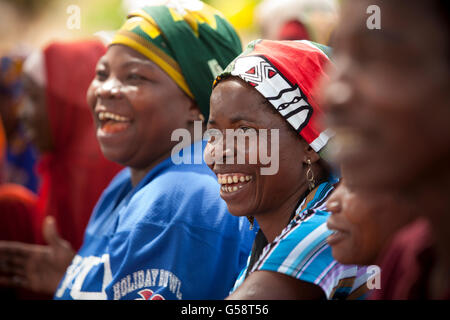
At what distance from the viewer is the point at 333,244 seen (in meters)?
1.77

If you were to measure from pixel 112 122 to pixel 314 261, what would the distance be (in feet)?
4.92

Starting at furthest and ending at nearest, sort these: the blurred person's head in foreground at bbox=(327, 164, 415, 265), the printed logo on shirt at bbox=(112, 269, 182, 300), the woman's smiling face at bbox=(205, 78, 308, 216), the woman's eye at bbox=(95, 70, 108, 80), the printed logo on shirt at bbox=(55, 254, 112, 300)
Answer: the woman's eye at bbox=(95, 70, 108, 80)
the printed logo on shirt at bbox=(55, 254, 112, 300)
the printed logo on shirt at bbox=(112, 269, 182, 300)
the woman's smiling face at bbox=(205, 78, 308, 216)
the blurred person's head in foreground at bbox=(327, 164, 415, 265)

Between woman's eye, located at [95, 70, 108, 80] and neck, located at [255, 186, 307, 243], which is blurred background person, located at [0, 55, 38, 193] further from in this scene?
neck, located at [255, 186, 307, 243]

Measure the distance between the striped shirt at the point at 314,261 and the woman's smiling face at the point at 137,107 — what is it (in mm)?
1122

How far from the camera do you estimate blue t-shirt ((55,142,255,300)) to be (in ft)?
8.30

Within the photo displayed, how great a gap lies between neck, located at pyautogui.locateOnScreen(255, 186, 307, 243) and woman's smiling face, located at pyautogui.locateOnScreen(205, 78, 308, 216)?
12 mm

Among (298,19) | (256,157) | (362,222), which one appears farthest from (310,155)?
(298,19)

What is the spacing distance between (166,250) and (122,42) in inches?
42.0

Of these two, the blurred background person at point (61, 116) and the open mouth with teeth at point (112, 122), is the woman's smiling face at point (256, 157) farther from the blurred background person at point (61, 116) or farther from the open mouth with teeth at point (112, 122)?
the blurred background person at point (61, 116)

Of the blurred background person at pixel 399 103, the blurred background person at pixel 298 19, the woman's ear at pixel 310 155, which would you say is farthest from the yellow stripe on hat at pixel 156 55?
the blurred background person at pixel 298 19

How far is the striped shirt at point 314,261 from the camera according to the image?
1902 mm

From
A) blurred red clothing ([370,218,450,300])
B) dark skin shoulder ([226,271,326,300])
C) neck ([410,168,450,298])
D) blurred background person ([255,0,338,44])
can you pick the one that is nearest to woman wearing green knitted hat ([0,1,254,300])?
dark skin shoulder ([226,271,326,300])

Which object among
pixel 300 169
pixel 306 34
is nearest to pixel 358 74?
pixel 300 169
